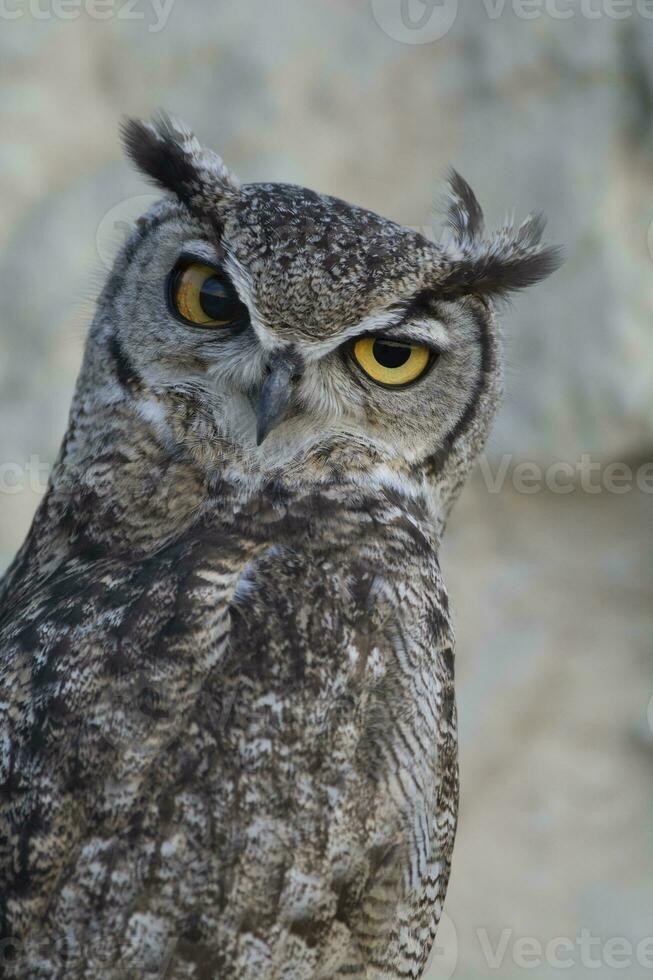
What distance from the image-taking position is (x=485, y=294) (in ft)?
6.22

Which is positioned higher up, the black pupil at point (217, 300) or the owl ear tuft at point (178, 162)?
the owl ear tuft at point (178, 162)

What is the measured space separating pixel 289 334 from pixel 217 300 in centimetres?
12

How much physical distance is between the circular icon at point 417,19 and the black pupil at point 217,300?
3.29 m

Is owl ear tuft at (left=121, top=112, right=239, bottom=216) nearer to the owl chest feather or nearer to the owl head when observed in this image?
the owl head

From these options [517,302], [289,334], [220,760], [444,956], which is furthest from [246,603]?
[444,956]

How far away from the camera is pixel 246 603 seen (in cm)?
150

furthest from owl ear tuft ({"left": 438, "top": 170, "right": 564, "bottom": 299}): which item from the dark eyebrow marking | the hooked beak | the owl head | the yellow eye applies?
the dark eyebrow marking

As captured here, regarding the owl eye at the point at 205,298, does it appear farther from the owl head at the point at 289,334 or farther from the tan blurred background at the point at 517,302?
the tan blurred background at the point at 517,302

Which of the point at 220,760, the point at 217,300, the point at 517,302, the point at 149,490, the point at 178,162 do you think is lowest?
the point at 220,760

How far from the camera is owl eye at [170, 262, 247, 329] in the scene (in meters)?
1.64

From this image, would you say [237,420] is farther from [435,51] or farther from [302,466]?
[435,51]

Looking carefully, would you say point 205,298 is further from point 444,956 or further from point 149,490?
point 444,956

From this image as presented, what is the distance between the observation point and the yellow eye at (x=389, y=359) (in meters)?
1.69

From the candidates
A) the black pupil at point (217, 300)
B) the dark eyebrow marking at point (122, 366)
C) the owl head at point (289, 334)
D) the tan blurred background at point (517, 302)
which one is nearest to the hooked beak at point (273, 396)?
the owl head at point (289, 334)
